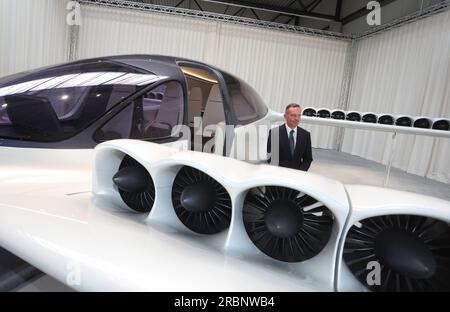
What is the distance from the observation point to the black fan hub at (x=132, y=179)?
3.56 ft

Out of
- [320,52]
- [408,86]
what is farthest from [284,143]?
[320,52]

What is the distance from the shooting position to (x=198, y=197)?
0.99m

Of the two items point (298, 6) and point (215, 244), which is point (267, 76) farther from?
point (215, 244)

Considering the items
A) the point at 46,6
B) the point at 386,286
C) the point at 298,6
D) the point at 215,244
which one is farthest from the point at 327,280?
the point at 298,6

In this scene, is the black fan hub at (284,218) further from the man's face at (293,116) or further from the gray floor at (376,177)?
the gray floor at (376,177)

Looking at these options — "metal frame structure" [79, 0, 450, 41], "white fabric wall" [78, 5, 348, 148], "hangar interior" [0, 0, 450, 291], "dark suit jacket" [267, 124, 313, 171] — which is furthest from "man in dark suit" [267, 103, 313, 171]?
"white fabric wall" [78, 5, 348, 148]

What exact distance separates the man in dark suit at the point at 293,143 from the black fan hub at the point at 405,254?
259 centimetres

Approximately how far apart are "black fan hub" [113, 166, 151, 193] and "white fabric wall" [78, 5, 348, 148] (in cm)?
1036

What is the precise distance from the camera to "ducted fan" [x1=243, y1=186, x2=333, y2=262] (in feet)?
2.90

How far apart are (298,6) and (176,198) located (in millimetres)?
15164

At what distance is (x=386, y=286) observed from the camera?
813mm

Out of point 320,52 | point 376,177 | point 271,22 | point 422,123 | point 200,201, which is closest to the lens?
point 200,201

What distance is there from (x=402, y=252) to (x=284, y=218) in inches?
11.5

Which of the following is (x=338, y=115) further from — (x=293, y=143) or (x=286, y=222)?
(x=286, y=222)
